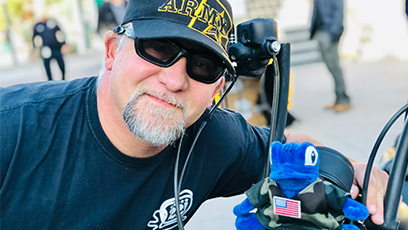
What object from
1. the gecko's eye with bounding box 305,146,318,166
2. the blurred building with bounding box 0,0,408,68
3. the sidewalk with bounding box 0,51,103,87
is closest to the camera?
the gecko's eye with bounding box 305,146,318,166

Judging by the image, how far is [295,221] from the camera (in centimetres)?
110

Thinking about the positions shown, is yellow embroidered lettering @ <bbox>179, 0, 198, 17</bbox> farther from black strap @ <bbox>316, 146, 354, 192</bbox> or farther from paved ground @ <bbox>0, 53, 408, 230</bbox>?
paved ground @ <bbox>0, 53, 408, 230</bbox>

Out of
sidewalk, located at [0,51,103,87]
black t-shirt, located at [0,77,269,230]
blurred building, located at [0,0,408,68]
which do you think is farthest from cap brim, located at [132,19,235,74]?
sidewalk, located at [0,51,103,87]

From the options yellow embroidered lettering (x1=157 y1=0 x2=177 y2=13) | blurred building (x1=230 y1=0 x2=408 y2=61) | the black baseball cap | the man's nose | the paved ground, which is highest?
yellow embroidered lettering (x1=157 y1=0 x2=177 y2=13)

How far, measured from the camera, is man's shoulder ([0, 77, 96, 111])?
132 centimetres

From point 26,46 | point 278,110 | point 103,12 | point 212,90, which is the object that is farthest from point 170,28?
point 26,46

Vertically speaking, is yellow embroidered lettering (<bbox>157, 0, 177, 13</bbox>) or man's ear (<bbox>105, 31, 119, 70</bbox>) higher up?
yellow embroidered lettering (<bbox>157, 0, 177, 13</bbox>)

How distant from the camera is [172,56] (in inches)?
49.1

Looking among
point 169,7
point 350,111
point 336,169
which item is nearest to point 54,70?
point 350,111

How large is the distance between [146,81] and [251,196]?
0.52 m

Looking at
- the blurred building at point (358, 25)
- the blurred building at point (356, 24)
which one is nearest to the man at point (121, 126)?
the blurred building at point (356, 24)

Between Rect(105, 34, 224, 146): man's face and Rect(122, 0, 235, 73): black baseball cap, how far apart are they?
0.30ft

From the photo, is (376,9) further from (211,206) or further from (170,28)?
(170,28)

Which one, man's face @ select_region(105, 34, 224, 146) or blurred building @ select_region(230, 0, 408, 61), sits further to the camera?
blurred building @ select_region(230, 0, 408, 61)
